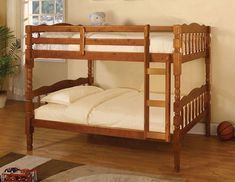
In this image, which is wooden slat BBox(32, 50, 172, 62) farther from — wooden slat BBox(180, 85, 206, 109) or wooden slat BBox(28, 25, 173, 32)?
wooden slat BBox(180, 85, 206, 109)

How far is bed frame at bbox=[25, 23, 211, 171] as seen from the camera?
123 inches

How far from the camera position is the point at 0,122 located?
479 cm

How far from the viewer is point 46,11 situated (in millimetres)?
5719

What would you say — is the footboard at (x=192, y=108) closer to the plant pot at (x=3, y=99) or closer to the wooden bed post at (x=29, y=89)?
the wooden bed post at (x=29, y=89)

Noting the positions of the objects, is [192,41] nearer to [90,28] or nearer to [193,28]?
[193,28]

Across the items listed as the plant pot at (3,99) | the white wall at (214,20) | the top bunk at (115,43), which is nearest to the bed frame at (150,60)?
the top bunk at (115,43)

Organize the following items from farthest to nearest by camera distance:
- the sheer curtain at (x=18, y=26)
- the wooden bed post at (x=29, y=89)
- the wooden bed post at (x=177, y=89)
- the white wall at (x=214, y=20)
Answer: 1. the sheer curtain at (x=18, y=26)
2. the white wall at (x=214, y=20)
3. the wooden bed post at (x=29, y=89)
4. the wooden bed post at (x=177, y=89)

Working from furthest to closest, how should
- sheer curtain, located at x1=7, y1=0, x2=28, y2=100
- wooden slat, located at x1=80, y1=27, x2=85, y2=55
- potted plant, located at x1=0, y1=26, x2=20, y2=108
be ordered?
sheer curtain, located at x1=7, y1=0, x2=28, y2=100, potted plant, located at x1=0, y1=26, x2=20, y2=108, wooden slat, located at x1=80, y1=27, x2=85, y2=55

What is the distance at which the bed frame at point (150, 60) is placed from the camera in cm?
312

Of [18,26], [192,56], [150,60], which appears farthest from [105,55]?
[18,26]

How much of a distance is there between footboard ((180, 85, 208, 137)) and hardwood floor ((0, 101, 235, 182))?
0.28 metres

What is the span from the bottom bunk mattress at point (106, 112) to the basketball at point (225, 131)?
0.68 m

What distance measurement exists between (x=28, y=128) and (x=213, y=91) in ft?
6.41

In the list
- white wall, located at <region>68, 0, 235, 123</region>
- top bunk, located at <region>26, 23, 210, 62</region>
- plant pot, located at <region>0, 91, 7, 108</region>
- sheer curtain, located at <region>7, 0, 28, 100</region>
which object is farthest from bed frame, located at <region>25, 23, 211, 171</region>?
sheer curtain, located at <region>7, 0, 28, 100</region>
